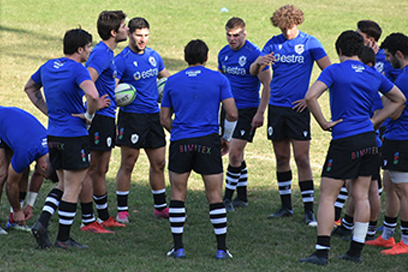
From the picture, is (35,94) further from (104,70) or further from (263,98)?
(263,98)

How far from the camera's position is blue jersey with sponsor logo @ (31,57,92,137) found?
6145 mm

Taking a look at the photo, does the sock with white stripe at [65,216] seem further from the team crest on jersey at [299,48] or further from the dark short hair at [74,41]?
the team crest on jersey at [299,48]

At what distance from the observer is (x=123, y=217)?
25.7 ft

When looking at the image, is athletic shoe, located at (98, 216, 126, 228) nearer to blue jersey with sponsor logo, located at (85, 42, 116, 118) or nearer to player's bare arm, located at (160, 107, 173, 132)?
blue jersey with sponsor logo, located at (85, 42, 116, 118)

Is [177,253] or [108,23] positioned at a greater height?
[108,23]

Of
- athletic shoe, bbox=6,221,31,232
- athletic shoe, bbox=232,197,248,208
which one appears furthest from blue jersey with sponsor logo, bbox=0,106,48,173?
athletic shoe, bbox=232,197,248,208

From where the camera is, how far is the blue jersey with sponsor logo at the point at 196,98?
6.23 m

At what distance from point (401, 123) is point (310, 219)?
2.02 m

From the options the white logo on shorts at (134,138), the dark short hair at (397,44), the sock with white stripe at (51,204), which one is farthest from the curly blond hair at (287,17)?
the sock with white stripe at (51,204)

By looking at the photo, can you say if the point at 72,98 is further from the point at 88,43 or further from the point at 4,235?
the point at 4,235

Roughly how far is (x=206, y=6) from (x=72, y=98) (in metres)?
27.0

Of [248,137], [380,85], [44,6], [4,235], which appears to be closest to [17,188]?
[4,235]

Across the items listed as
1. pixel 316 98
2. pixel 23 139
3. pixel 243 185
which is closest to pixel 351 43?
pixel 316 98

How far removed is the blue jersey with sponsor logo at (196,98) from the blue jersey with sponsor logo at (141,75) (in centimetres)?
146
